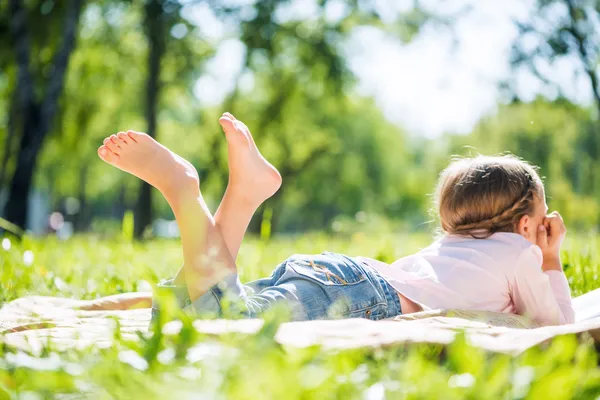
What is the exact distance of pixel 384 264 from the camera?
2678 millimetres

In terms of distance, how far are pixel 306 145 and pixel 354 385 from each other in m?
20.8

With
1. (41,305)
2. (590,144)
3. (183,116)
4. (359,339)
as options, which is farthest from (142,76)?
(359,339)

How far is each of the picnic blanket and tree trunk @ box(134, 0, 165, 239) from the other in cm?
1092

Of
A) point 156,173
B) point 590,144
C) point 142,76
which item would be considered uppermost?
point 142,76

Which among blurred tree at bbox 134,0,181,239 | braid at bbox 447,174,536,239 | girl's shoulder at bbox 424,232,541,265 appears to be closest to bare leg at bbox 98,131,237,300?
girl's shoulder at bbox 424,232,541,265

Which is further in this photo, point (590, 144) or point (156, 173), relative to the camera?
point (590, 144)

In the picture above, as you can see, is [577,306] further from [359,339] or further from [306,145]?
[306,145]

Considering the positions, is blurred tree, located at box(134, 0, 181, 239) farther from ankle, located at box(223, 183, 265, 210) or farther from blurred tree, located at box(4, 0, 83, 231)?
ankle, located at box(223, 183, 265, 210)

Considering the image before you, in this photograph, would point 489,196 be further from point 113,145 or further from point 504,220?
point 113,145

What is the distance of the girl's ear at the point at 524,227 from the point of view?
281 centimetres

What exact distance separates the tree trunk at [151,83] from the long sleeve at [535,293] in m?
11.2

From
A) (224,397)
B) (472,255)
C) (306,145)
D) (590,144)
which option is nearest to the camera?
(224,397)

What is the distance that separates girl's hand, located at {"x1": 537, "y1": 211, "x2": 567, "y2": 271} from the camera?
287 centimetres

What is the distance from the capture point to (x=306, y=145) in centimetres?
2198
